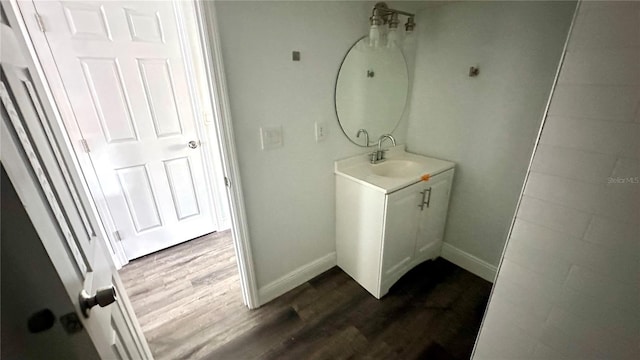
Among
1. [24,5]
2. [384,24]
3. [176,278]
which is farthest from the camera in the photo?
[176,278]

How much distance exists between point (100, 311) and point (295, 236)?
1.18 metres

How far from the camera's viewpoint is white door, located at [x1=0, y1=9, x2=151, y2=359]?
410 mm

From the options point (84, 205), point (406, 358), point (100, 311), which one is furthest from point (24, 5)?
point (406, 358)

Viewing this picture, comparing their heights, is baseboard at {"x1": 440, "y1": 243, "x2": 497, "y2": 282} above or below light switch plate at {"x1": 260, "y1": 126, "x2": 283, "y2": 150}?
below

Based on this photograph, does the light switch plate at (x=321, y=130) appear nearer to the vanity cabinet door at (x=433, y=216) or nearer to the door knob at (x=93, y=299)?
the vanity cabinet door at (x=433, y=216)

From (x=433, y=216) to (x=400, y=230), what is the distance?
0.38m

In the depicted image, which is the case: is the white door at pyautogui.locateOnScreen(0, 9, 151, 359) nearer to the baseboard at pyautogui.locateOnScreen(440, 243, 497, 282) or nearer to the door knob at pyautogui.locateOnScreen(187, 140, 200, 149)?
the door knob at pyautogui.locateOnScreen(187, 140, 200, 149)

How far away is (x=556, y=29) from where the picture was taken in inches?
51.6

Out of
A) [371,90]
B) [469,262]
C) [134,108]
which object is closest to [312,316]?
[469,262]

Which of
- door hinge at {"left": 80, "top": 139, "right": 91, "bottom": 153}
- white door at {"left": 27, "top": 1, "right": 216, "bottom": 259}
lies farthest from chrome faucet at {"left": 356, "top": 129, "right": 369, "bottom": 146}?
door hinge at {"left": 80, "top": 139, "right": 91, "bottom": 153}

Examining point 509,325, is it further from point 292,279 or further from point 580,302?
point 292,279

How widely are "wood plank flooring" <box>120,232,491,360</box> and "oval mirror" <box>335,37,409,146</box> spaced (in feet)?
3.66

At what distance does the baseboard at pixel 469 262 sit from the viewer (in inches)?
73.1

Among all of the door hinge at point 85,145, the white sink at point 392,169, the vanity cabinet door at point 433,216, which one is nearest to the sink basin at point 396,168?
the white sink at point 392,169
